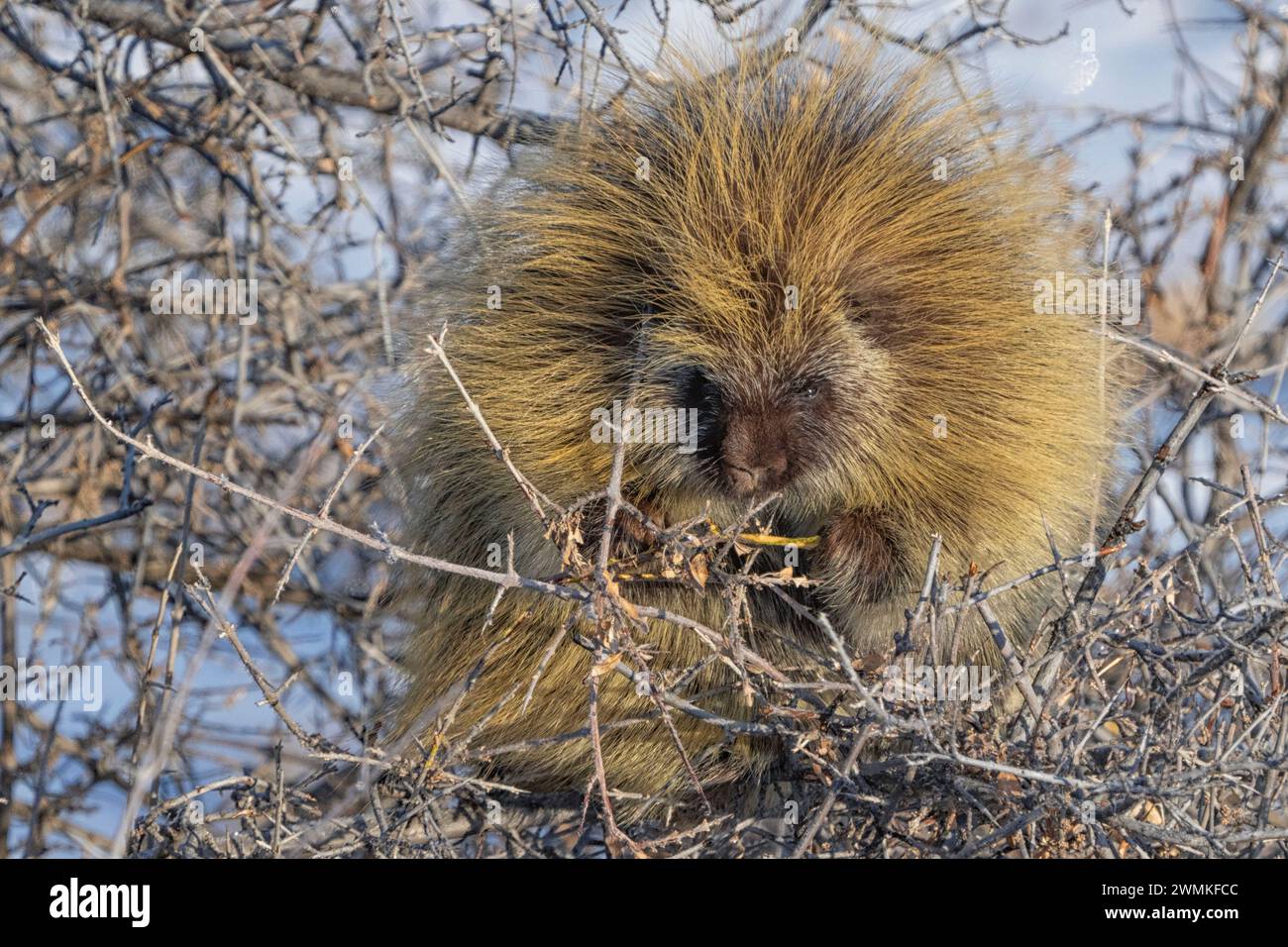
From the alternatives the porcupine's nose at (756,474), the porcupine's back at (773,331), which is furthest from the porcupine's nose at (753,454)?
the porcupine's back at (773,331)

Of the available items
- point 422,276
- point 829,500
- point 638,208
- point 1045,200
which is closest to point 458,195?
point 422,276

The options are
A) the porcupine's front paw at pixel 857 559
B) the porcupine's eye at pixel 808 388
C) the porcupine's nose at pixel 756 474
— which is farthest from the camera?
the porcupine's front paw at pixel 857 559

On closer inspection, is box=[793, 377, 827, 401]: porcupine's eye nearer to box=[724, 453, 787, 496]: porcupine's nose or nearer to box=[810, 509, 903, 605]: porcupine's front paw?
box=[724, 453, 787, 496]: porcupine's nose

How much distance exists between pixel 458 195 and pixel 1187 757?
6.61ft

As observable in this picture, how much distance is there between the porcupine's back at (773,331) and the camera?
2.52 meters

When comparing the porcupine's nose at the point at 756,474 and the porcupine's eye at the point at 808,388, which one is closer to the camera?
the porcupine's nose at the point at 756,474

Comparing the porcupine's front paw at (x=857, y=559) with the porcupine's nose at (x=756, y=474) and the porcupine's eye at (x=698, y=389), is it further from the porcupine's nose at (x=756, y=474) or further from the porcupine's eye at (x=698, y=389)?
the porcupine's eye at (x=698, y=389)

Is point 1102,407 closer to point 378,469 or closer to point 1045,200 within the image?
point 1045,200

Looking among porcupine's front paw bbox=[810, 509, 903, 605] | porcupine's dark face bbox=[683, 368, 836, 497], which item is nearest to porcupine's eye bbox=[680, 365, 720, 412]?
porcupine's dark face bbox=[683, 368, 836, 497]

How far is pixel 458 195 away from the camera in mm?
2967

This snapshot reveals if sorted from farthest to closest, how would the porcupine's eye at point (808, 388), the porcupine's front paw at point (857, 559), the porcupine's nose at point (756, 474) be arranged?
1. the porcupine's front paw at point (857, 559)
2. the porcupine's eye at point (808, 388)
3. the porcupine's nose at point (756, 474)

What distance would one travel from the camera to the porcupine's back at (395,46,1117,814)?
8.26 ft

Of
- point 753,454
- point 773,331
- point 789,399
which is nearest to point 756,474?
point 753,454

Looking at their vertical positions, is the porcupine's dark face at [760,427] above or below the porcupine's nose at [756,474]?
above
